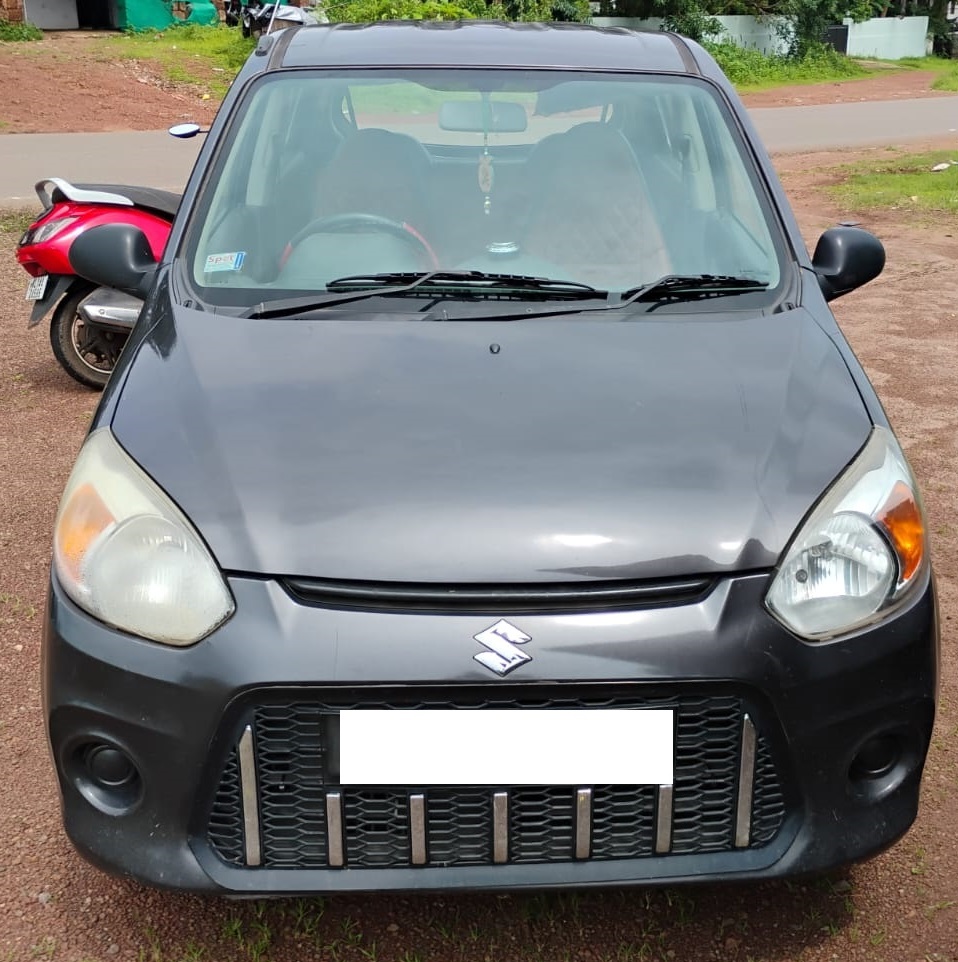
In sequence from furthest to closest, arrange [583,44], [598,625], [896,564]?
[583,44]
[896,564]
[598,625]

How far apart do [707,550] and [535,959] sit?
0.90 m

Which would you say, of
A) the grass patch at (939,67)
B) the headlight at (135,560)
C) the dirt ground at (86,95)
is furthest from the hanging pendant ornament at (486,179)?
the grass patch at (939,67)

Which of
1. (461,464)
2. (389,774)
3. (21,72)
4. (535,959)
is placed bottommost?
(21,72)

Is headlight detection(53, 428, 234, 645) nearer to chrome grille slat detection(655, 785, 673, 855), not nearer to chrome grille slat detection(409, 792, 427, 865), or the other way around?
chrome grille slat detection(409, 792, 427, 865)

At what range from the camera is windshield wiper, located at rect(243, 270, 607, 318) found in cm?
287

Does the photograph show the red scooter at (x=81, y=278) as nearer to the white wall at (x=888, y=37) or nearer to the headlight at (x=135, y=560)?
the headlight at (x=135, y=560)

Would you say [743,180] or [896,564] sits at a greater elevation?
[743,180]

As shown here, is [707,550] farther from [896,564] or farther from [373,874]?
[373,874]

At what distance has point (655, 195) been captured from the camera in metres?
3.27

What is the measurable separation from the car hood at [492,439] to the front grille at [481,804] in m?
0.22

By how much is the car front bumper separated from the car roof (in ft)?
6.31

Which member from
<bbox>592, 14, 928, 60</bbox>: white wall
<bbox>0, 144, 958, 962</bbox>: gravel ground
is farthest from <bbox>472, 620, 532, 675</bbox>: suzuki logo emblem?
<bbox>592, 14, 928, 60</bbox>: white wall

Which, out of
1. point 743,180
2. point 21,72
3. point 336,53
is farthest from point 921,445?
point 21,72

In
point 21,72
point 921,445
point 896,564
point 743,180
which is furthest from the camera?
point 21,72
